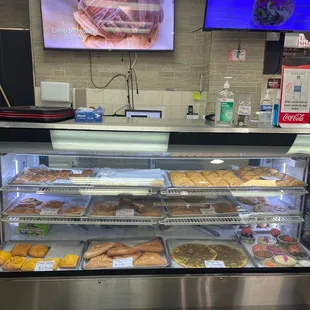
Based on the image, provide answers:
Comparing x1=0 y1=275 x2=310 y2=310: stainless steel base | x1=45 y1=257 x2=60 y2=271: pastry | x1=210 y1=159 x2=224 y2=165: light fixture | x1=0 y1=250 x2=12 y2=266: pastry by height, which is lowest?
x1=0 y1=275 x2=310 y2=310: stainless steel base

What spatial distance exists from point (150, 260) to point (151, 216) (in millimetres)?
290

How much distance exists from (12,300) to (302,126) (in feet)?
6.63

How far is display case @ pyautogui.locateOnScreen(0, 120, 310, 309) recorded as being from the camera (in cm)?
174

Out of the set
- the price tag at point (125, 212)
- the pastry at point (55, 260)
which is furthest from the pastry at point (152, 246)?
the pastry at point (55, 260)

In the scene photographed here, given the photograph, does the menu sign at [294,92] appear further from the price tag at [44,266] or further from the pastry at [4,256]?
the pastry at [4,256]

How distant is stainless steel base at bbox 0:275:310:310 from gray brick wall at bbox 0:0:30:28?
12.9 feet

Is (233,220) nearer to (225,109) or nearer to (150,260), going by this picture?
(150,260)

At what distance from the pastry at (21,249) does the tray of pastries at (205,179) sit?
3.56ft

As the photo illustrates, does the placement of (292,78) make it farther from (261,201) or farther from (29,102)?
(29,102)

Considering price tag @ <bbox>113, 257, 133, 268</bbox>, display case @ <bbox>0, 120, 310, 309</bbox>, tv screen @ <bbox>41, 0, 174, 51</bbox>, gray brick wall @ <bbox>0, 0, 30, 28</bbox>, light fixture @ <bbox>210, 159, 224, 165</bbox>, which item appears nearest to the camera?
display case @ <bbox>0, 120, 310, 309</bbox>

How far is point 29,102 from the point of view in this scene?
4.02 m

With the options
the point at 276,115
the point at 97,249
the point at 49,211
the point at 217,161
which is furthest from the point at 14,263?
the point at 276,115

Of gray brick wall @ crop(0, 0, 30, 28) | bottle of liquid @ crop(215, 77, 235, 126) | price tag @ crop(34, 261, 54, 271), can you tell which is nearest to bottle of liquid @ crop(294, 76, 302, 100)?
bottle of liquid @ crop(215, 77, 235, 126)

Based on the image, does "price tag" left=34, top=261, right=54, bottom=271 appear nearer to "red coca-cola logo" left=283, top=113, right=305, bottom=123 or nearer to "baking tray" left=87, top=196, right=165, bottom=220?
"baking tray" left=87, top=196, right=165, bottom=220
